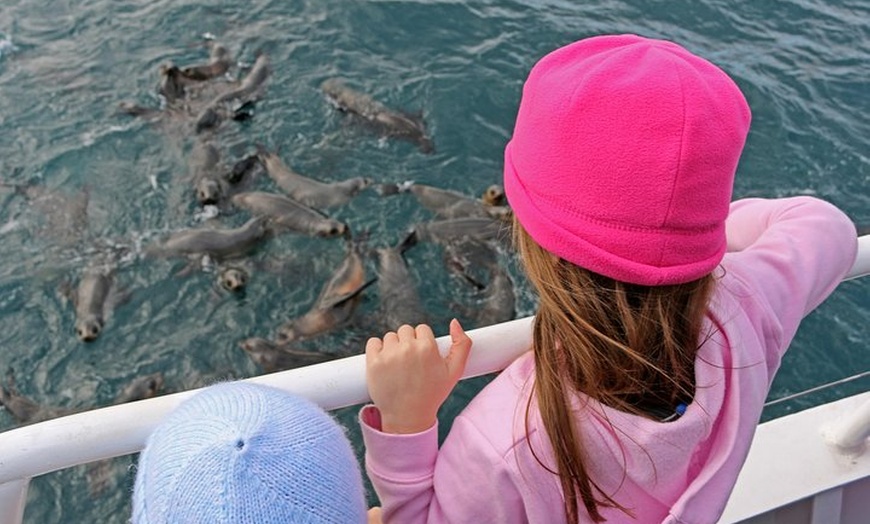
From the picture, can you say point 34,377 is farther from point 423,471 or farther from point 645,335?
point 645,335

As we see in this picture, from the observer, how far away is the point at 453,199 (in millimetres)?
6000

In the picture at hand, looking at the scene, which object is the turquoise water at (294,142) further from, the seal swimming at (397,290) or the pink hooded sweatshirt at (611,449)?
the pink hooded sweatshirt at (611,449)

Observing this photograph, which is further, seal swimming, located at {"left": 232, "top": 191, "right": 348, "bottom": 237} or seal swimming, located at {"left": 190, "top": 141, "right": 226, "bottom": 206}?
seal swimming, located at {"left": 190, "top": 141, "right": 226, "bottom": 206}

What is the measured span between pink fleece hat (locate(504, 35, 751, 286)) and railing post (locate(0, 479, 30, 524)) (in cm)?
110

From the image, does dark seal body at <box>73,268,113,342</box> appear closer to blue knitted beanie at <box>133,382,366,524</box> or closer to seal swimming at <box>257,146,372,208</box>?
seal swimming at <box>257,146,372,208</box>

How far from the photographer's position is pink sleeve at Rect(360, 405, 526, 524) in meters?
1.56

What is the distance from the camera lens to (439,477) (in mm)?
1640

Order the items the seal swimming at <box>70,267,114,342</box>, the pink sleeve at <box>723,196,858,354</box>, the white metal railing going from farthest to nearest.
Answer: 1. the seal swimming at <box>70,267,114,342</box>
2. the pink sleeve at <box>723,196,858,354</box>
3. the white metal railing

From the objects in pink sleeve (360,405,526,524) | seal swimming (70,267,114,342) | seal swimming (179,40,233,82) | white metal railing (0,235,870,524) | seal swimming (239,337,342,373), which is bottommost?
seal swimming (70,267,114,342)

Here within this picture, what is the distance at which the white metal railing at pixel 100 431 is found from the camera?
4.58 ft

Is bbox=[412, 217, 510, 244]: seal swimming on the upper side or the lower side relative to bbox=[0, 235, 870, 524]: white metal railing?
lower

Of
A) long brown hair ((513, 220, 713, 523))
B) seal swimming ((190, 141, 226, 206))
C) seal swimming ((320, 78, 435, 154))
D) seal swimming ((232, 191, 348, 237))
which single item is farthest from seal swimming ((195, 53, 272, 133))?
long brown hair ((513, 220, 713, 523))

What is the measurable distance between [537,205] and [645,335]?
36 cm

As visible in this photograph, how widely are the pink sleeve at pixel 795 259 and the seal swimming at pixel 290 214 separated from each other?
12.9 feet
